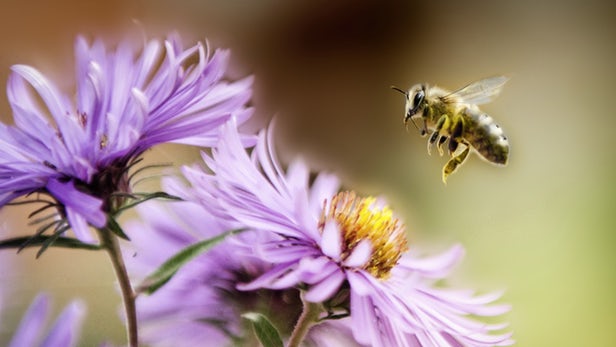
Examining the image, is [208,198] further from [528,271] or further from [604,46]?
[604,46]

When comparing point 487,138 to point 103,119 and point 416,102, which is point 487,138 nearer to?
point 416,102

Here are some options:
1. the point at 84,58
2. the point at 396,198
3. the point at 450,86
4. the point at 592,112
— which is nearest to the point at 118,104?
the point at 84,58

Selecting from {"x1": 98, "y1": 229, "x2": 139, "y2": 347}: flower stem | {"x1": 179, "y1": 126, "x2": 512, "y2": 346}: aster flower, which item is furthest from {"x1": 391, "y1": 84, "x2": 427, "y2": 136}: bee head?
{"x1": 98, "y1": 229, "x2": 139, "y2": 347}: flower stem

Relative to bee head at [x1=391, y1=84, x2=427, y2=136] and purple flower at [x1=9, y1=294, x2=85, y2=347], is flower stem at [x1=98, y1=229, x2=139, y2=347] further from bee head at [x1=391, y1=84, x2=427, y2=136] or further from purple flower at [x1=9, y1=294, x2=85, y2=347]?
bee head at [x1=391, y1=84, x2=427, y2=136]

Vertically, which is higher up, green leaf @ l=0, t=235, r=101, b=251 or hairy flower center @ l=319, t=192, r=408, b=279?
hairy flower center @ l=319, t=192, r=408, b=279

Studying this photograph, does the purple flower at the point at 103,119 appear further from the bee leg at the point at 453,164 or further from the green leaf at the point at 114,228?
the bee leg at the point at 453,164

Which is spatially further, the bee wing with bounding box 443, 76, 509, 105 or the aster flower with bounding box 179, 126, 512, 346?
the bee wing with bounding box 443, 76, 509, 105

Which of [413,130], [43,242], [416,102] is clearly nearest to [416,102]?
[416,102]
